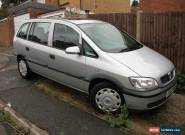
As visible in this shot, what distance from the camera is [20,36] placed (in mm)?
8148

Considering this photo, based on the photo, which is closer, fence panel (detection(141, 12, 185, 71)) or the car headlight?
the car headlight

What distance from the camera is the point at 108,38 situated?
6184 mm

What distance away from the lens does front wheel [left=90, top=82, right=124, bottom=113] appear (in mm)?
5281

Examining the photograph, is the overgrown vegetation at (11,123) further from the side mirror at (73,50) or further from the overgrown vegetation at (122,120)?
the side mirror at (73,50)

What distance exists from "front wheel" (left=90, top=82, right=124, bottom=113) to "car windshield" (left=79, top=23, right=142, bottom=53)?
755 mm

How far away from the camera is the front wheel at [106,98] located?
5281mm

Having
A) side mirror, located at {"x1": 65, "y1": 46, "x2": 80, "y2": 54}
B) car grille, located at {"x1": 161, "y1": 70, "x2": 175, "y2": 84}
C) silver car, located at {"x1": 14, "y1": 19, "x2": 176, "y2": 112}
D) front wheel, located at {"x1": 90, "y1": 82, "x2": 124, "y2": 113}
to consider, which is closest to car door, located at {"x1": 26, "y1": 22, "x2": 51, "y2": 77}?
silver car, located at {"x1": 14, "y1": 19, "x2": 176, "y2": 112}

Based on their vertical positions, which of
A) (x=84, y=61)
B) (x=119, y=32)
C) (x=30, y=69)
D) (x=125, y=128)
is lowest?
(x=125, y=128)

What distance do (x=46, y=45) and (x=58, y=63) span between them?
690mm

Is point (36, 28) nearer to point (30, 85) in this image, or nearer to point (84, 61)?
point (30, 85)

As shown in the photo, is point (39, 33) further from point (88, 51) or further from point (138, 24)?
point (138, 24)

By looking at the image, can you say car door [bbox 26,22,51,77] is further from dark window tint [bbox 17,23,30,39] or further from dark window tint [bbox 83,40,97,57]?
dark window tint [bbox 83,40,97,57]

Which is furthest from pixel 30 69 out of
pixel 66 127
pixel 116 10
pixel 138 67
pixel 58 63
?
pixel 116 10

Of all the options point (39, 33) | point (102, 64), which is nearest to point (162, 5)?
point (39, 33)
